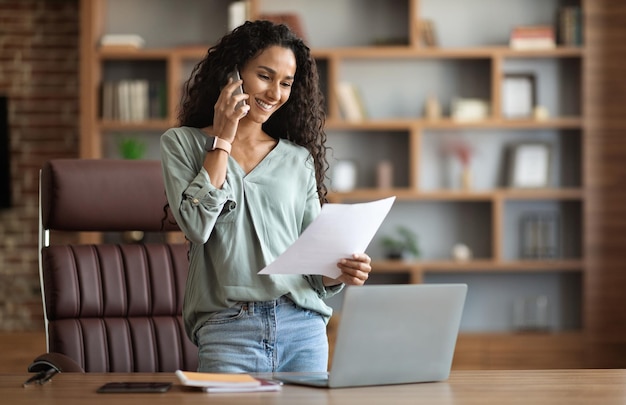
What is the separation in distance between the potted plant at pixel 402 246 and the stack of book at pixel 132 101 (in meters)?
1.40

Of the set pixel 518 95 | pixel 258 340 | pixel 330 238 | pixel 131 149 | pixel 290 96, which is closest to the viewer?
pixel 330 238

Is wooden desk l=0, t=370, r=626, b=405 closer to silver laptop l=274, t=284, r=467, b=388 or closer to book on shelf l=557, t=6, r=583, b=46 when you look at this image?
silver laptop l=274, t=284, r=467, b=388

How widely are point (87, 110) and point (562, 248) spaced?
106 inches

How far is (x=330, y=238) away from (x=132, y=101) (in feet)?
12.3

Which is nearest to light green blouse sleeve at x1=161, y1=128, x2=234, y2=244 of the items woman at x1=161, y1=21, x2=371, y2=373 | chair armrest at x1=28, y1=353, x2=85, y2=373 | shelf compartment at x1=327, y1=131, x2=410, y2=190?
woman at x1=161, y1=21, x2=371, y2=373

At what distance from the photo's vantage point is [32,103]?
231 inches

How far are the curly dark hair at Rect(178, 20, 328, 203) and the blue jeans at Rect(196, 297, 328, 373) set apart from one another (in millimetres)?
387

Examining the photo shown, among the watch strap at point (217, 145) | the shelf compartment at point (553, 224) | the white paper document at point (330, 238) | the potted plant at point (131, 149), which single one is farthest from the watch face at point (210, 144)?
the shelf compartment at point (553, 224)

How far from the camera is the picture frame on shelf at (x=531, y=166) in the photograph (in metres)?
5.57

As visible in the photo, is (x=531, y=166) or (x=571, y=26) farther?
(x=531, y=166)

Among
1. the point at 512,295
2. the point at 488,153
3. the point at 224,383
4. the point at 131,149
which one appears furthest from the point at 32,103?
the point at 224,383

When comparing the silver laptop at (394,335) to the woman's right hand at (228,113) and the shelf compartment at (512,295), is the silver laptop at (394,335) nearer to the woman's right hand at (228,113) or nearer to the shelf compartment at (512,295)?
the woman's right hand at (228,113)

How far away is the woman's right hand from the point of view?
7.03 ft

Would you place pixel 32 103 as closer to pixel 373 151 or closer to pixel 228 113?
pixel 373 151
